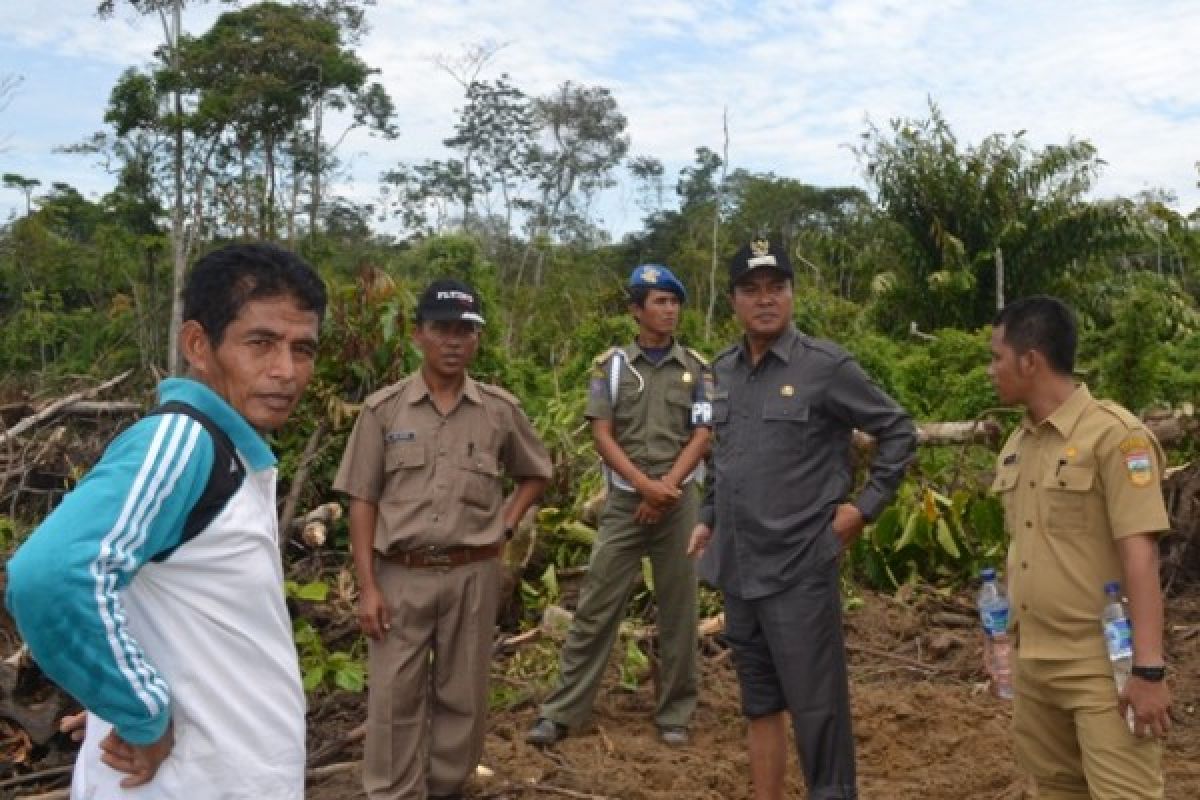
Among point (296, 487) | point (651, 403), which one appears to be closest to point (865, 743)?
point (651, 403)

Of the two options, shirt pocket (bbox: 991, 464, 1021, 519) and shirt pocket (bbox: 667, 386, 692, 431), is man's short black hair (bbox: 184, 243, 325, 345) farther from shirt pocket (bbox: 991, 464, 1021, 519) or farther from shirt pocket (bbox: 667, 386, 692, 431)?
shirt pocket (bbox: 667, 386, 692, 431)

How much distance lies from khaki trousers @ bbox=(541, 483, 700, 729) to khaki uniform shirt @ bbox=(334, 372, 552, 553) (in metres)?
0.89

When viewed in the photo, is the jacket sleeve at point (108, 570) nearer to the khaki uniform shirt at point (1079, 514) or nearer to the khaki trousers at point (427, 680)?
the khaki uniform shirt at point (1079, 514)

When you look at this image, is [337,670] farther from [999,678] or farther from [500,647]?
[999,678]

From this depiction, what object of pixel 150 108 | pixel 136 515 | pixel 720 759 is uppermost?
pixel 150 108

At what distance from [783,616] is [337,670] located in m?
2.50

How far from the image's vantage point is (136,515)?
171cm

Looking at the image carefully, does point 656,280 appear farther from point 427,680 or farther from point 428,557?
point 427,680

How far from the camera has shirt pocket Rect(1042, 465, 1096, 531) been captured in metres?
3.12

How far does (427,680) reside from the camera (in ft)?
14.6

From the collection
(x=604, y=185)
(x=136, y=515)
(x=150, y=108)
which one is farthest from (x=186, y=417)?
(x=604, y=185)

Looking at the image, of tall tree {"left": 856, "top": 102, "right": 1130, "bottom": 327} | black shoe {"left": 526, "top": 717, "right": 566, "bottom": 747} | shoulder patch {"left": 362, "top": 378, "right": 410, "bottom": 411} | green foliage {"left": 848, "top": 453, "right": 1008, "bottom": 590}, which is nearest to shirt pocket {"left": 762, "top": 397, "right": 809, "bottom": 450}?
shoulder patch {"left": 362, "top": 378, "right": 410, "bottom": 411}

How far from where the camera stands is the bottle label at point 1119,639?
3039mm

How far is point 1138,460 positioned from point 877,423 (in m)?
0.97
